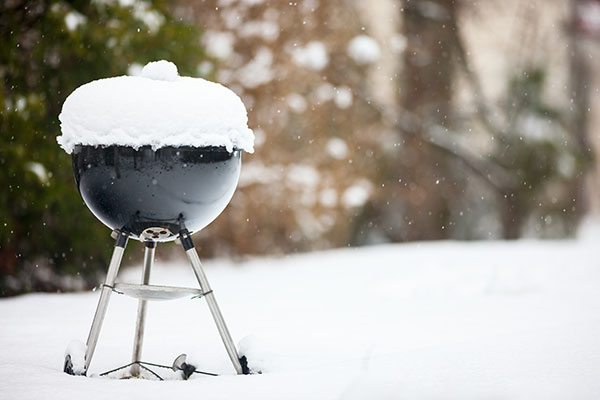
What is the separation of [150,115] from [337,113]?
6068 mm

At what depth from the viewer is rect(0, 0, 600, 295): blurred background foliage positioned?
5105 millimetres

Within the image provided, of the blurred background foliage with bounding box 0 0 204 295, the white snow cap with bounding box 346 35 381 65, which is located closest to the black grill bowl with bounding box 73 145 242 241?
the blurred background foliage with bounding box 0 0 204 295

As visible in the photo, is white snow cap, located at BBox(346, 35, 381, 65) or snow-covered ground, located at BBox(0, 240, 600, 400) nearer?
snow-covered ground, located at BBox(0, 240, 600, 400)

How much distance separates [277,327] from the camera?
367 centimetres

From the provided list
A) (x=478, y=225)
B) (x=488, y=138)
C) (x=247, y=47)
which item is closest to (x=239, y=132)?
(x=247, y=47)

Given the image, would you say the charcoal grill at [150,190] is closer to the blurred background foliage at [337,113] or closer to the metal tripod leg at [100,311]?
the metal tripod leg at [100,311]

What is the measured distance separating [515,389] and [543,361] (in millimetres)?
498

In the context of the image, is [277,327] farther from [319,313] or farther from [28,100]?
[28,100]

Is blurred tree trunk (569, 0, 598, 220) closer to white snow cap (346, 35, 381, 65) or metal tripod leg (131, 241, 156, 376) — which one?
white snow cap (346, 35, 381, 65)

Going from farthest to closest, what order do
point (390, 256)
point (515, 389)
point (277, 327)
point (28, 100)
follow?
1. point (390, 256)
2. point (28, 100)
3. point (277, 327)
4. point (515, 389)

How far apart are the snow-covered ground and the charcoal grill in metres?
0.28

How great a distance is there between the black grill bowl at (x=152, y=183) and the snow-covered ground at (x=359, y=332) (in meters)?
0.57

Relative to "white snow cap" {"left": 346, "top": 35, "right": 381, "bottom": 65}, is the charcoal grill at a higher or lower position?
lower

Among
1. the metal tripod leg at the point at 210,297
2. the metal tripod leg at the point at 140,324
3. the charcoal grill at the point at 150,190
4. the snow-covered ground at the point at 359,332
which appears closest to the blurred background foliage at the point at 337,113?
the snow-covered ground at the point at 359,332
